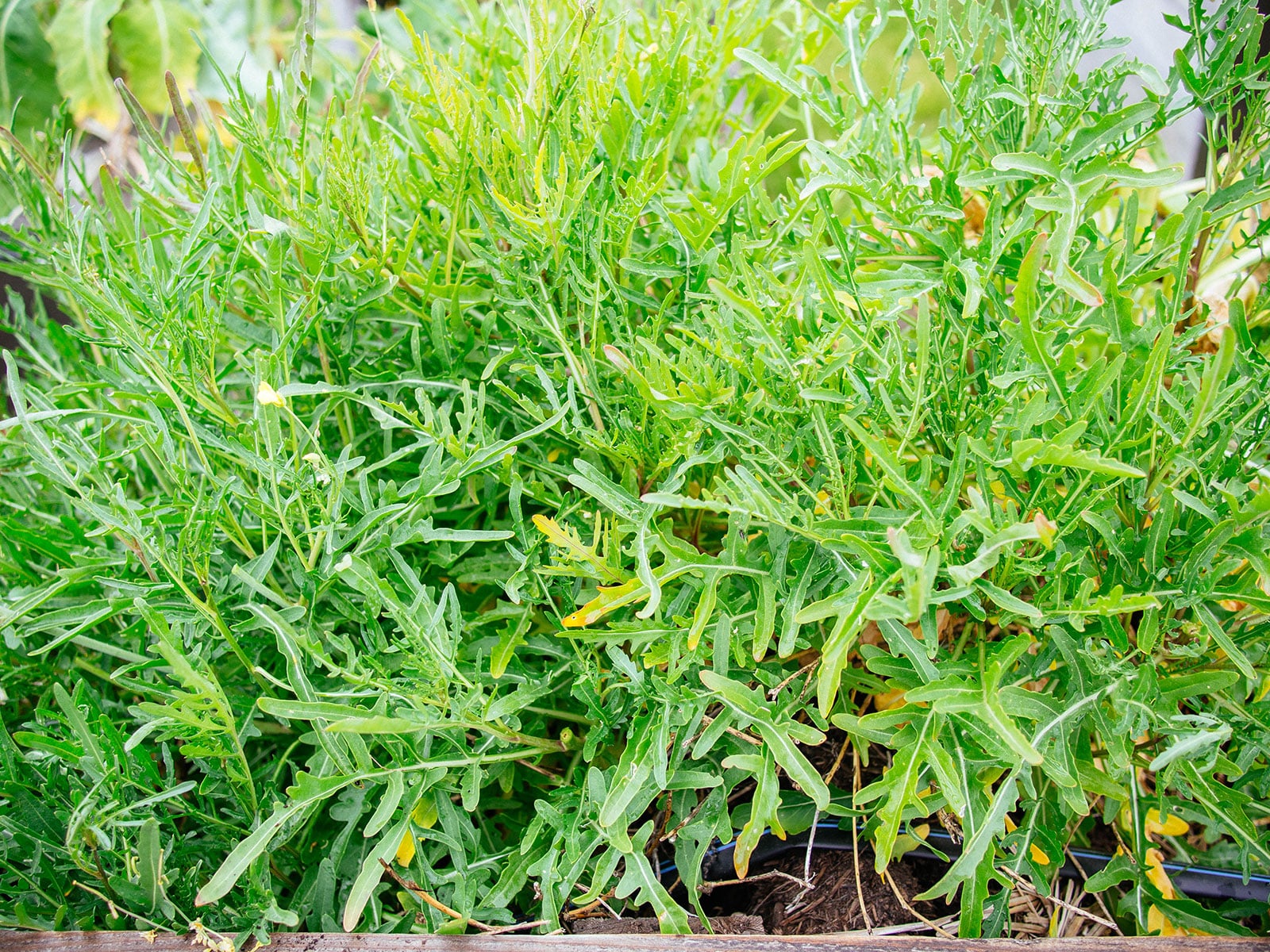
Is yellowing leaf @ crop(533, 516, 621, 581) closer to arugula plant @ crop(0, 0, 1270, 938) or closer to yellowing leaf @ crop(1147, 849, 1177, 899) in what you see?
arugula plant @ crop(0, 0, 1270, 938)

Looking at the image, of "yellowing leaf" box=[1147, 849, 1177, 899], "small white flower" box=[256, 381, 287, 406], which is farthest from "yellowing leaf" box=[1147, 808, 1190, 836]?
"small white flower" box=[256, 381, 287, 406]

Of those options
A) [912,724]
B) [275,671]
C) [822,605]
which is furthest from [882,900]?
[275,671]

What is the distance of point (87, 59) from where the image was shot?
2104 millimetres

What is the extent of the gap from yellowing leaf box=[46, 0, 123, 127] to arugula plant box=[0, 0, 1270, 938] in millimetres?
1711

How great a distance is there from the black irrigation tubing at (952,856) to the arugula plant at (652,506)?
0.02 meters

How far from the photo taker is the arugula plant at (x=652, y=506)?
0.47 metres

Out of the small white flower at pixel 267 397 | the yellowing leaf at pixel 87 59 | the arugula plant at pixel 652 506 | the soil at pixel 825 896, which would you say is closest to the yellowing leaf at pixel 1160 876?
the arugula plant at pixel 652 506

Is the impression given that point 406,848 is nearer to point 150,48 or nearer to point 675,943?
point 675,943

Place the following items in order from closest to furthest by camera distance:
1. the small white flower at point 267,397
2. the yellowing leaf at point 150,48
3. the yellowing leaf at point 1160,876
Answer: the small white flower at point 267,397 < the yellowing leaf at point 1160,876 < the yellowing leaf at point 150,48

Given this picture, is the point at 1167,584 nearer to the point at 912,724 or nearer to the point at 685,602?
the point at 912,724

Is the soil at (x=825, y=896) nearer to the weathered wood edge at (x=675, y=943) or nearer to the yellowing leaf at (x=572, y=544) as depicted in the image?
the weathered wood edge at (x=675, y=943)

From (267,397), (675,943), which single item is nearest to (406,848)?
(675,943)

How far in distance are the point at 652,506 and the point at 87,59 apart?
91.4 inches

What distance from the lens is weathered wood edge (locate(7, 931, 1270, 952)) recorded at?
510 millimetres
